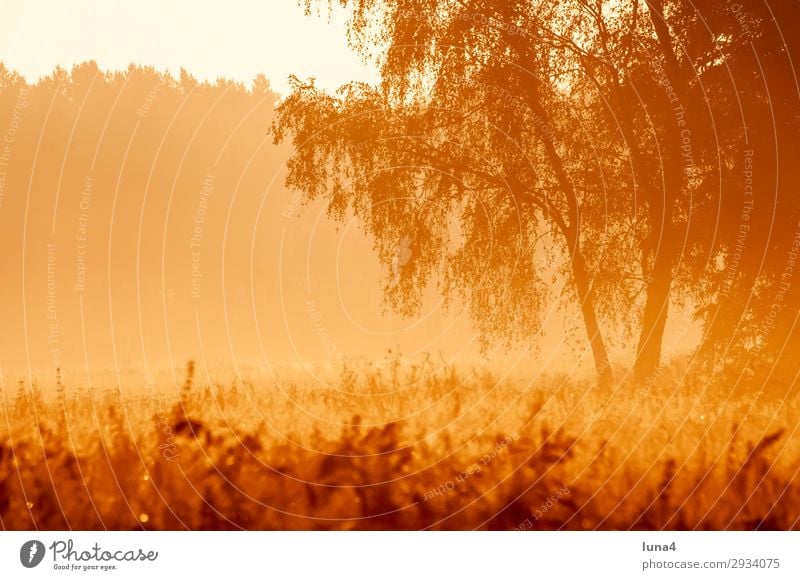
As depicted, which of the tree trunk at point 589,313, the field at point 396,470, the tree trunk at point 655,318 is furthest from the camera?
the tree trunk at point 655,318

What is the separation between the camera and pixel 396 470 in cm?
920

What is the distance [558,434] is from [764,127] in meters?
7.54

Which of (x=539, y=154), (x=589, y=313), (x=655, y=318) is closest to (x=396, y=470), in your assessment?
(x=589, y=313)

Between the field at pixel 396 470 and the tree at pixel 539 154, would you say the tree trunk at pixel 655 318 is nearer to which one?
the tree at pixel 539 154

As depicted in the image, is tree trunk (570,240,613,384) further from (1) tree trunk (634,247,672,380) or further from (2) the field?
(2) the field

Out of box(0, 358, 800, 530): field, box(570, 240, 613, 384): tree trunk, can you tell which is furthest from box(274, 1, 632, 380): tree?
box(0, 358, 800, 530): field

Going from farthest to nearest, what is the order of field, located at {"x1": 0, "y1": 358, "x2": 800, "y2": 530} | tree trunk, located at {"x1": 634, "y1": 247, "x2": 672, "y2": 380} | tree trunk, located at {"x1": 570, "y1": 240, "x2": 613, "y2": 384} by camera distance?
tree trunk, located at {"x1": 634, "y1": 247, "x2": 672, "y2": 380}, tree trunk, located at {"x1": 570, "y1": 240, "x2": 613, "y2": 384}, field, located at {"x1": 0, "y1": 358, "x2": 800, "y2": 530}

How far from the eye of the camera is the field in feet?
30.2

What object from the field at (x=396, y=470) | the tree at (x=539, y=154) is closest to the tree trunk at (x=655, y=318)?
the tree at (x=539, y=154)

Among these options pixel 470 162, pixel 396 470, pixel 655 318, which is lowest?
pixel 396 470

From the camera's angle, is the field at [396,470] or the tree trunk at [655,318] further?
the tree trunk at [655,318]

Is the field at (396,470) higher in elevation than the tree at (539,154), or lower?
lower

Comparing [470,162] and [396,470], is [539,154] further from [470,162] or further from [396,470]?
[396,470]

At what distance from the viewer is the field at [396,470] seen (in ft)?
30.2
